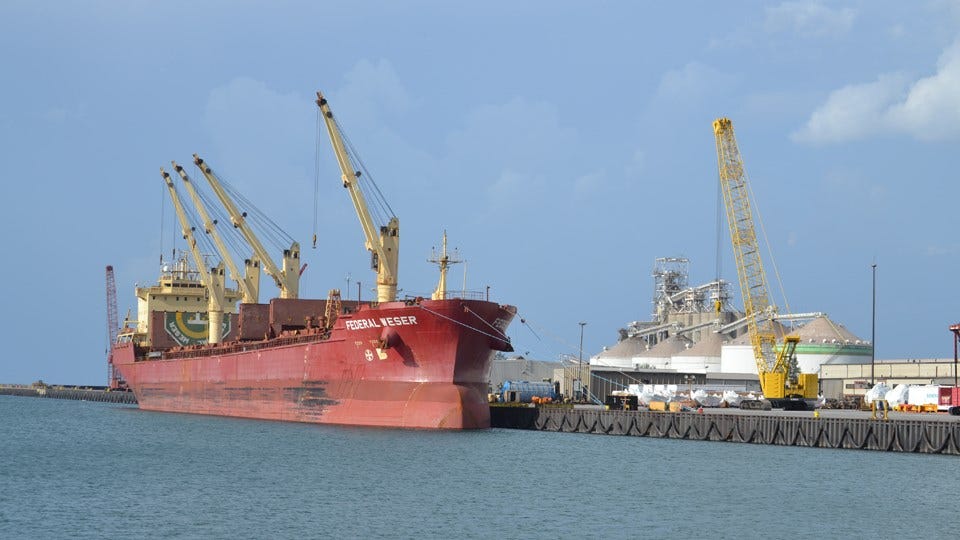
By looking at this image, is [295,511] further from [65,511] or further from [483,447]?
[483,447]

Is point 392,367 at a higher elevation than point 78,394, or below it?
higher

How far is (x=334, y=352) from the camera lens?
60344 millimetres

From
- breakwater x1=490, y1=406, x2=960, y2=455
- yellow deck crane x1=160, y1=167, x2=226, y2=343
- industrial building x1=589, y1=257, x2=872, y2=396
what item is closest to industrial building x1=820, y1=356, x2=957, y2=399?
industrial building x1=589, y1=257, x2=872, y2=396

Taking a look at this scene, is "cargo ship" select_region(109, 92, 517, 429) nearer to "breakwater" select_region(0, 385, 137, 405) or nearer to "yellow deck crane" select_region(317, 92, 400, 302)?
"yellow deck crane" select_region(317, 92, 400, 302)

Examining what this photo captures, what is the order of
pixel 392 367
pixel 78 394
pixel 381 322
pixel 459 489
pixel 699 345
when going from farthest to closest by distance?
1. pixel 78 394
2. pixel 699 345
3. pixel 392 367
4. pixel 381 322
5. pixel 459 489

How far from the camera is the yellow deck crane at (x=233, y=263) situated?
3423 inches

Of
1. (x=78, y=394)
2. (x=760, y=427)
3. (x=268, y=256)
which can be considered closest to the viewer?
(x=760, y=427)

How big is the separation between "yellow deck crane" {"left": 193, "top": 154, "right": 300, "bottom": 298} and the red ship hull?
13.8 m

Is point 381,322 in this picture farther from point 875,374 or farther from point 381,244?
point 875,374

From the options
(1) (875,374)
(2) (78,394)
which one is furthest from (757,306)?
(2) (78,394)

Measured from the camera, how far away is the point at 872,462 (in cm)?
4666

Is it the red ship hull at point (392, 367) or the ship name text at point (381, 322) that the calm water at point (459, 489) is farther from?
the ship name text at point (381, 322)

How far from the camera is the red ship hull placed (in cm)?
5522

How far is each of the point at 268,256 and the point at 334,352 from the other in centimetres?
2368
